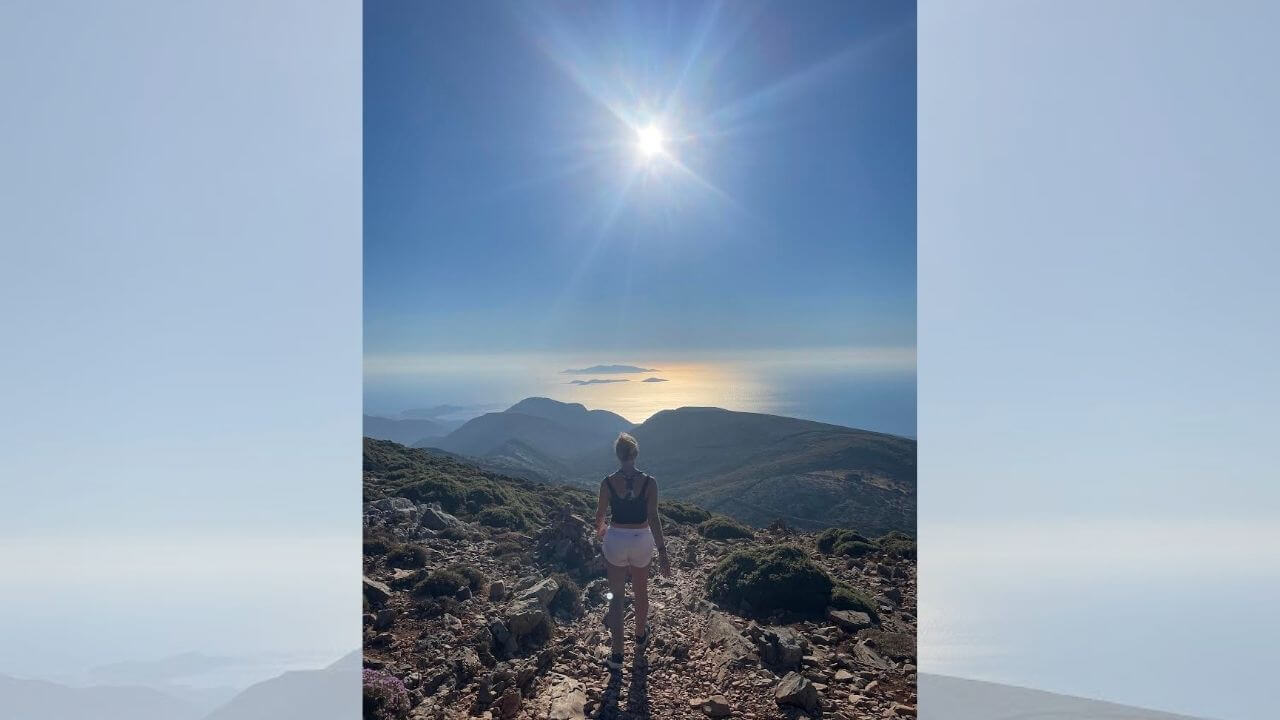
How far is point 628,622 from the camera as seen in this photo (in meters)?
5.63

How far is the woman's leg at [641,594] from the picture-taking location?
15.9 feet

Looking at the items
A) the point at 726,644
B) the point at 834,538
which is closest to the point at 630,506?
the point at 726,644

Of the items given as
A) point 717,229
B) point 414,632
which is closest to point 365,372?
point 414,632

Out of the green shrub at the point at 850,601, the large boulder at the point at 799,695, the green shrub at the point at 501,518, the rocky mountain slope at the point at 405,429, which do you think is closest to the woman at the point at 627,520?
the large boulder at the point at 799,695

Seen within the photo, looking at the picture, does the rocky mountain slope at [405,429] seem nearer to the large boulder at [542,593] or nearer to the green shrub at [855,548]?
the large boulder at [542,593]

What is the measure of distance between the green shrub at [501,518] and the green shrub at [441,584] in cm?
149

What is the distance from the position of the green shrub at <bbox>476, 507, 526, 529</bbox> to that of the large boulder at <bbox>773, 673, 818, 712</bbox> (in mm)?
3571

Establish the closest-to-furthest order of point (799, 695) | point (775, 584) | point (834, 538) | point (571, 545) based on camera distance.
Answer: point (799, 695)
point (775, 584)
point (571, 545)
point (834, 538)

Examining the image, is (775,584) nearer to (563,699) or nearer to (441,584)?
(563,699)

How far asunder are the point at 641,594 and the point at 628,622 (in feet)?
2.77

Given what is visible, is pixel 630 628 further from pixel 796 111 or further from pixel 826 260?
pixel 796 111

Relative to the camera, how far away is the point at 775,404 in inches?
262

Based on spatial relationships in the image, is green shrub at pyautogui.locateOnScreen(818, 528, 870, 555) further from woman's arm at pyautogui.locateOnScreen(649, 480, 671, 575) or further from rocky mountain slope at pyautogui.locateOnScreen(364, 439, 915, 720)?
woman's arm at pyautogui.locateOnScreen(649, 480, 671, 575)

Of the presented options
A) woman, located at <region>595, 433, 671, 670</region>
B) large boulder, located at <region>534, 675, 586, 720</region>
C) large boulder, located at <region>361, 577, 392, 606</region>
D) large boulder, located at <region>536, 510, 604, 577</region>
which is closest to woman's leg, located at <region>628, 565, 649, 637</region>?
woman, located at <region>595, 433, 671, 670</region>
